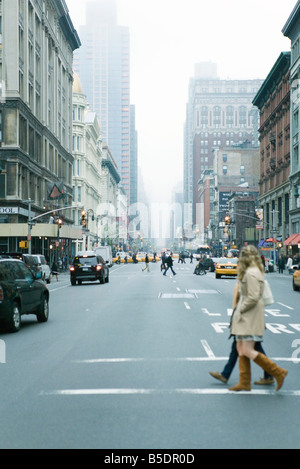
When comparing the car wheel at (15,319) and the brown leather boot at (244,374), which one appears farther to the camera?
the car wheel at (15,319)

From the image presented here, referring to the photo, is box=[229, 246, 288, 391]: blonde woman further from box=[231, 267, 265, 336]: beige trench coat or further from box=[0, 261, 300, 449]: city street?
→ box=[0, 261, 300, 449]: city street

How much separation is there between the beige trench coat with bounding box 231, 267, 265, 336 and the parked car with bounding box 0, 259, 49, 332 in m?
7.33

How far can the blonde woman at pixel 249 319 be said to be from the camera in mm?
8000

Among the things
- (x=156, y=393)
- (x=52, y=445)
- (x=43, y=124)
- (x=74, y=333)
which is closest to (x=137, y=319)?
(x=74, y=333)

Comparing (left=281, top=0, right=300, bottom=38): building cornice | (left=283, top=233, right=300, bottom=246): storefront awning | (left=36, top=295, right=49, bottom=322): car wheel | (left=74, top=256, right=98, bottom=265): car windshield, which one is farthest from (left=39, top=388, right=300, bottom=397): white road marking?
(left=281, top=0, right=300, bottom=38): building cornice

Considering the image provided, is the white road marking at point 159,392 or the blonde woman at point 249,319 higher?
the blonde woman at point 249,319

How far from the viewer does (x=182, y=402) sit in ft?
25.2

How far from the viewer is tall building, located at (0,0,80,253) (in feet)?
169

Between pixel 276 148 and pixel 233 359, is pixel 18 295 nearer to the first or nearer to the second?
pixel 233 359

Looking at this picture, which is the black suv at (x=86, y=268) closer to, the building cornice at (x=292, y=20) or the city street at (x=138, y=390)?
the city street at (x=138, y=390)

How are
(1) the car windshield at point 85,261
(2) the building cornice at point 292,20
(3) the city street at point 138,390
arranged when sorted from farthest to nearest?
(2) the building cornice at point 292,20 < (1) the car windshield at point 85,261 < (3) the city street at point 138,390

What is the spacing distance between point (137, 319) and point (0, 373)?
7897 millimetres

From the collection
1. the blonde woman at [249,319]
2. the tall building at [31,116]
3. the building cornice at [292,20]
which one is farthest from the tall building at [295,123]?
the blonde woman at [249,319]

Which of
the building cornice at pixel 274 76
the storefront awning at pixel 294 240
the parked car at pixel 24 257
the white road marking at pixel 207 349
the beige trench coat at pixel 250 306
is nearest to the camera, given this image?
the beige trench coat at pixel 250 306
